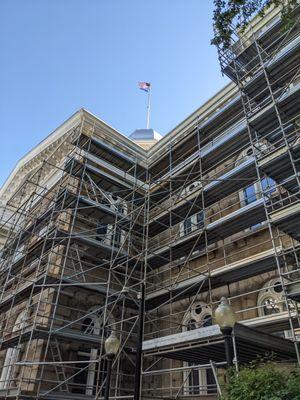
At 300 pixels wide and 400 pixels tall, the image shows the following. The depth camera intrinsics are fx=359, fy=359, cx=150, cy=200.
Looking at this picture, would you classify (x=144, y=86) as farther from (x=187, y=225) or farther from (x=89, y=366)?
(x=89, y=366)

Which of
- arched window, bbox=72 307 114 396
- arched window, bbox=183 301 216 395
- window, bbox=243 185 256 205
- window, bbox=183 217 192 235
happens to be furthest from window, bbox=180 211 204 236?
arched window, bbox=72 307 114 396

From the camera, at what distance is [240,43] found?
1541 cm

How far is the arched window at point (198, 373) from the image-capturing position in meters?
12.4

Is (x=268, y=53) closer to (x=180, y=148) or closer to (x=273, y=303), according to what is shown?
(x=180, y=148)

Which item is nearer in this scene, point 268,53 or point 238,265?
point 238,265

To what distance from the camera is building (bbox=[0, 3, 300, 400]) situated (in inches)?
412

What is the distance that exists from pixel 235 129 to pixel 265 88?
2013 millimetres

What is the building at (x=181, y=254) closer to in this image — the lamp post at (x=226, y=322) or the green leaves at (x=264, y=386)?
the lamp post at (x=226, y=322)

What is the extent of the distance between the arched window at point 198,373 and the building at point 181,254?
1.6 inches

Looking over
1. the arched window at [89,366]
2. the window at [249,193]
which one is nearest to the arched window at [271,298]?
the window at [249,193]

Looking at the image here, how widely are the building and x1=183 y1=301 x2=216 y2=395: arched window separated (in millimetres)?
41

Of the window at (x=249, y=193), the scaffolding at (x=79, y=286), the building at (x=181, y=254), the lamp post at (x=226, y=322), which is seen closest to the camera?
the lamp post at (x=226, y=322)

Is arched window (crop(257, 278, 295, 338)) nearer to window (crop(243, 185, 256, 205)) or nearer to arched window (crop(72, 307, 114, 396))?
window (crop(243, 185, 256, 205))

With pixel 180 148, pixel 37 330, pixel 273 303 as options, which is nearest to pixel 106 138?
pixel 180 148
